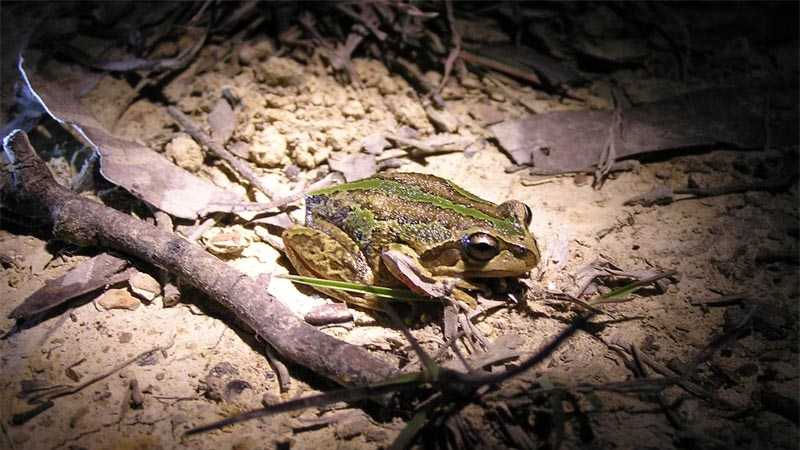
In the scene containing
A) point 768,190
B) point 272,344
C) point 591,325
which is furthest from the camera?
point 768,190

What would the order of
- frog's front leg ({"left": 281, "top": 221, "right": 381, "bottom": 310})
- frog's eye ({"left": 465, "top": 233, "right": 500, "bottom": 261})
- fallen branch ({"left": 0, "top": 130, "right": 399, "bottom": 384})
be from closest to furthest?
fallen branch ({"left": 0, "top": 130, "right": 399, "bottom": 384}) < frog's eye ({"left": 465, "top": 233, "right": 500, "bottom": 261}) < frog's front leg ({"left": 281, "top": 221, "right": 381, "bottom": 310})

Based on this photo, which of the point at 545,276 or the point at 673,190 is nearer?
the point at 545,276

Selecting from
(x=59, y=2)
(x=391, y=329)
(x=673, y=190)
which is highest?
(x=59, y=2)

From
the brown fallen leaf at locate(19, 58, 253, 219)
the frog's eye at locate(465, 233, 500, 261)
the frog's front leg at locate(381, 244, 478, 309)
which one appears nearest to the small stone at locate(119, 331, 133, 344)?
the brown fallen leaf at locate(19, 58, 253, 219)

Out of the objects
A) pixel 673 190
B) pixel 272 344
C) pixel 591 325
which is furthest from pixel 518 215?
pixel 272 344

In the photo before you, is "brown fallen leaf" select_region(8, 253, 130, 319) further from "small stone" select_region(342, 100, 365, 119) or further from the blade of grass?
"small stone" select_region(342, 100, 365, 119)

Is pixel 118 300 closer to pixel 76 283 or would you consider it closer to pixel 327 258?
pixel 76 283

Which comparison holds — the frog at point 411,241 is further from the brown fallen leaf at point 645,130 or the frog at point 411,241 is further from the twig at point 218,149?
the brown fallen leaf at point 645,130

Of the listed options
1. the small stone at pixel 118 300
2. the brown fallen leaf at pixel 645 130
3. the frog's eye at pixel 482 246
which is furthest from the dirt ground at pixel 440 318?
the frog's eye at pixel 482 246

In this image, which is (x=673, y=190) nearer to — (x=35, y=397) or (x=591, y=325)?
(x=591, y=325)
